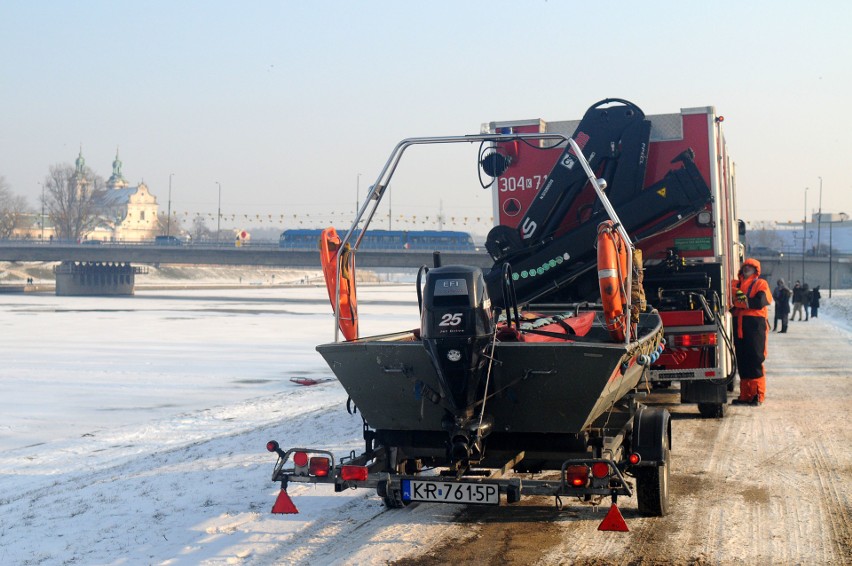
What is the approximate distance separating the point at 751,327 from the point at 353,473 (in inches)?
324

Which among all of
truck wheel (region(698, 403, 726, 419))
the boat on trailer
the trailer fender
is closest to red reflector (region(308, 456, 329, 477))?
the boat on trailer

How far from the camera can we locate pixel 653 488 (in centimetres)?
666

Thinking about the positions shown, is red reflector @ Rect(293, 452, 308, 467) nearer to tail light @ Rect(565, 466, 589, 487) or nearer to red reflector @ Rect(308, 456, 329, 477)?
red reflector @ Rect(308, 456, 329, 477)

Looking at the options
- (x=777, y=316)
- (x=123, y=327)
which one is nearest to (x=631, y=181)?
(x=777, y=316)

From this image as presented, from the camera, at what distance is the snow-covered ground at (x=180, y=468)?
6.15 m

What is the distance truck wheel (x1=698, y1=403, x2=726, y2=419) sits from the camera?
11.3m

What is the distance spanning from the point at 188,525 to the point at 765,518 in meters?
4.15

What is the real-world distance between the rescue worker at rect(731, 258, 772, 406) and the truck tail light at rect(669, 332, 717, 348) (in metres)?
2.42

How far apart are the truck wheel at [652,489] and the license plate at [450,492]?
1.41 meters

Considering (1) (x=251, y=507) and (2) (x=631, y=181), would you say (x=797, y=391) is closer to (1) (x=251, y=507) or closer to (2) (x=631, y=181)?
(2) (x=631, y=181)

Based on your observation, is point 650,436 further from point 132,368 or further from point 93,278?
point 93,278

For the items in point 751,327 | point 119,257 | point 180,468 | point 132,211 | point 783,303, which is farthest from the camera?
point 132,211

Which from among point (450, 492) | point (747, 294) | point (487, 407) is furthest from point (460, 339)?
point (747, 294)

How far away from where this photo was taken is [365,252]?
6956 centimetres
